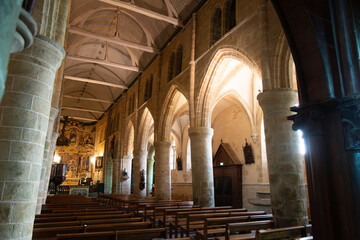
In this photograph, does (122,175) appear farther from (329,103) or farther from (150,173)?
(329,103)

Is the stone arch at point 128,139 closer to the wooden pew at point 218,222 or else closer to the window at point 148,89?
Answer: the window at point 148,89

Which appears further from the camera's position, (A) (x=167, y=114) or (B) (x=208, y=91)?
(A) (x=167, y=114)

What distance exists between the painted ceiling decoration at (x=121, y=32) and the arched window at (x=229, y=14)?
72.3 inches

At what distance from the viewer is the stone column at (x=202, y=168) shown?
1012 cm

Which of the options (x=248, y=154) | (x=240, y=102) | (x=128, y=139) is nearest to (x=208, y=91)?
(x=240, y=102)

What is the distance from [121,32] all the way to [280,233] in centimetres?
1542

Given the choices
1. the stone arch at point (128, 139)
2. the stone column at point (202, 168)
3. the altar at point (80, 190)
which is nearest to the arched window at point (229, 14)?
the stone column at point (202, 168)

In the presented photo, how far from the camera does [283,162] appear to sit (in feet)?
20.6

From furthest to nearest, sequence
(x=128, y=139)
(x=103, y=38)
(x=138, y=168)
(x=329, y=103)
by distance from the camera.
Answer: (x=128, y=139), (x=138, y=168), (x=103, y=38), (x=329, y=103)

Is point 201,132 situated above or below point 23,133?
above

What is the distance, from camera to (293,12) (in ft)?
13.4

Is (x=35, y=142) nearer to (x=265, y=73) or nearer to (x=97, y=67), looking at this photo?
(x=265, y=73)

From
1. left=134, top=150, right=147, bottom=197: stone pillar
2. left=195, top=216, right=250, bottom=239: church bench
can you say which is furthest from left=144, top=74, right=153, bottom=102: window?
left=195, top=216, right=250, bottom=239: church bench

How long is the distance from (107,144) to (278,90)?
21.7 meters
